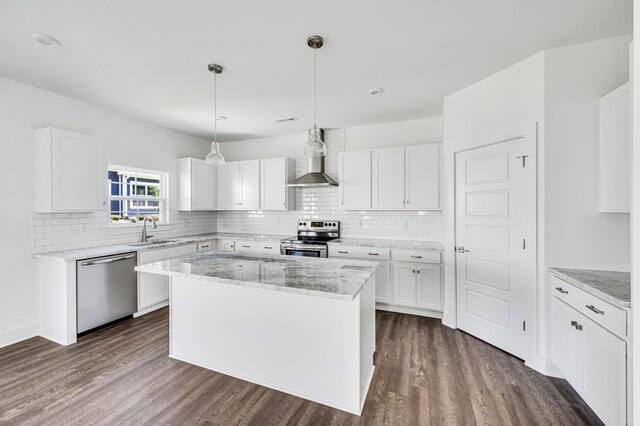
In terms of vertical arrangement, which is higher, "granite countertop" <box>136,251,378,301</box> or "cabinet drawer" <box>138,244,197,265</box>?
"granite countertop" <box>136,251,378,301</box>

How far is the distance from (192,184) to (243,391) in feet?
12.0

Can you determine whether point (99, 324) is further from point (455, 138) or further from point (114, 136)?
point (455, 138)

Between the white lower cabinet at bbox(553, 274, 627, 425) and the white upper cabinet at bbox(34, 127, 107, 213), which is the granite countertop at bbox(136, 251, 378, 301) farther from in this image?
the white upper cabinet at bbox(34, 127, 107, 213)

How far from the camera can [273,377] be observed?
2.12 m

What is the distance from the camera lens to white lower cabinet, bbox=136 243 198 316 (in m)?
3.62

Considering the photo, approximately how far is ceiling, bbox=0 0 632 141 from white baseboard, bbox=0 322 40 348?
2645 millimetres

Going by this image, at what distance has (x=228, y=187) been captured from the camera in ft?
17.3

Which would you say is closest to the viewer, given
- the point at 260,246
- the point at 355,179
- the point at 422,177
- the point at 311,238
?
the point at 422,177

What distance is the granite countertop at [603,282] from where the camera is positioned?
161 cm

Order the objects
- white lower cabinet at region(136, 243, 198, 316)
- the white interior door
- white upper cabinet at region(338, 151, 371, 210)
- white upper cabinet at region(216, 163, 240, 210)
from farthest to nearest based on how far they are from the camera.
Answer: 1. white upper cabinet at region(216, 163, 240, 210)
2. white upper cabinet at region(338, 151, 371, 210)
3. white lower cabinet at region(136, 243, 198, 316)
4. the white interior door

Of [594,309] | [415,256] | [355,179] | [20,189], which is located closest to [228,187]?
[355,179]

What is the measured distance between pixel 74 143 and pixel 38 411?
264cm

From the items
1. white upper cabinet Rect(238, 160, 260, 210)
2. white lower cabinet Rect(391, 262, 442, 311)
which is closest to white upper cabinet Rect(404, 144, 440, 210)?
white lower cabinet Rect(391, 262, 442, 311)

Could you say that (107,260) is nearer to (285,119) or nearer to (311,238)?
(311,238)
